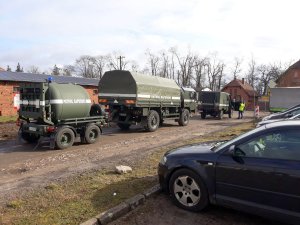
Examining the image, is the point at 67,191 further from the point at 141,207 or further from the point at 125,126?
the point at 125,126

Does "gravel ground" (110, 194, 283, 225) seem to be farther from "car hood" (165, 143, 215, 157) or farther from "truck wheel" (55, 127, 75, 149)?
"truck wheel" (55, 127, 75, 149)

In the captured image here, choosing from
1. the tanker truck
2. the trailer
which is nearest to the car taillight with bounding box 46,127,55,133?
the tanker truck

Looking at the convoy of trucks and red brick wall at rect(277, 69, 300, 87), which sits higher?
red brick wall at rect(277, 69, 300, 87)

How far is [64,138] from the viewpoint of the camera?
12.2m

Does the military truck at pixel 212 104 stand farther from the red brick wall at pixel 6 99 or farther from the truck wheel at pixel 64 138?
the truck wheel at pixel 64 138

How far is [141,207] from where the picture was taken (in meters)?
5.93

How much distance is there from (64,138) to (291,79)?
61.0 meters

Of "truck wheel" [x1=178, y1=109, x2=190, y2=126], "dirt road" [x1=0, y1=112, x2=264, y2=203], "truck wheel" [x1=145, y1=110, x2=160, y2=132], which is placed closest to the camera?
"dirt road" [x1=0, y1=112, x2=264, y2=203]

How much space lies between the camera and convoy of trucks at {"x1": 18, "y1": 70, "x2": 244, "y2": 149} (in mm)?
11961

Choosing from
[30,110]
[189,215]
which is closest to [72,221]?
[189,215]

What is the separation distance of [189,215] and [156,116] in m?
12.7

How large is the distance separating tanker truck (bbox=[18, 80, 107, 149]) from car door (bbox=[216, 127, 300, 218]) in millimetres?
7715

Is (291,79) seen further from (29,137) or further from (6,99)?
(29,137)

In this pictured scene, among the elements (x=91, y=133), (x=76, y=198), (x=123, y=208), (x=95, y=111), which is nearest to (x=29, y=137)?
(x=91, y=133)
